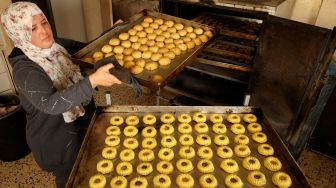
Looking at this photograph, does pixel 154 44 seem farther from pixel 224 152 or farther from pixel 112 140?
pixel 224 152

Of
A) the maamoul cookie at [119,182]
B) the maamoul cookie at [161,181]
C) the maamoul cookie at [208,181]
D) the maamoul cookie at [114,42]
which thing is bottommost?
the maamoul cookie at [119,182]

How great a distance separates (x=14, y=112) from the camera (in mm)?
3012

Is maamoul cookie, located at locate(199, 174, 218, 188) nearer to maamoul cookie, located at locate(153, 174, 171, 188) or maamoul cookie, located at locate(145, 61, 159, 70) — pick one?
maamoul cookie, located at locate(153, 174, 171, 188)

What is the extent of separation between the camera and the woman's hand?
176 cm

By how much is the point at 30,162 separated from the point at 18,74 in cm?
182

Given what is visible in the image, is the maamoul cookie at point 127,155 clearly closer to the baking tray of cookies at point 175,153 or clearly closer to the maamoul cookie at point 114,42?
the baking tray of cookies at point 175,153

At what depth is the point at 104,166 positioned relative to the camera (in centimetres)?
167

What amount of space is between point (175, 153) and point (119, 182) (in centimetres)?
42

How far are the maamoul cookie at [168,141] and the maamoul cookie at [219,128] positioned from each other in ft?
1.01

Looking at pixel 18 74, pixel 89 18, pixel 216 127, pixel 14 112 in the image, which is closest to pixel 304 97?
pixel 216 127

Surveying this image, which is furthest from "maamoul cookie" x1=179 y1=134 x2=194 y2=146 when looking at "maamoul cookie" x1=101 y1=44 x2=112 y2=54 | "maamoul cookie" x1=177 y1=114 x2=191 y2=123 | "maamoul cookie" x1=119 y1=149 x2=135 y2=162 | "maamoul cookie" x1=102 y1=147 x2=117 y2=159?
"maamoul cookie" x1=101 y1=44 x2=112 y2=54

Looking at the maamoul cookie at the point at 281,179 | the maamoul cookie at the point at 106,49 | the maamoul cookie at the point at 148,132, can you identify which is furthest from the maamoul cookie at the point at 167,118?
the maamoul cookie at the point at 106,49

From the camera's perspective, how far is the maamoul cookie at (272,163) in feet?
5.53

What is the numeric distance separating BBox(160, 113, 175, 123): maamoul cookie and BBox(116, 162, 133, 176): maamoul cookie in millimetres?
439
